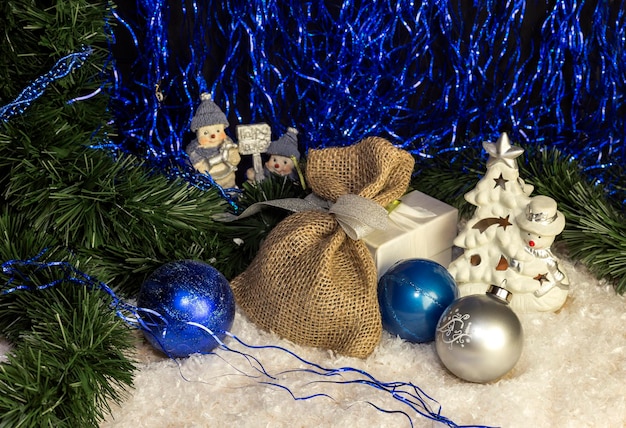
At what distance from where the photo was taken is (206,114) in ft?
4.42

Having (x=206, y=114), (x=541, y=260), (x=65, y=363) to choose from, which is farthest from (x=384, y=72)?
(x=65, y=363)

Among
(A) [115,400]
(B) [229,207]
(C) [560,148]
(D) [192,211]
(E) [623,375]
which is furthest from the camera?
(C) [560,148]

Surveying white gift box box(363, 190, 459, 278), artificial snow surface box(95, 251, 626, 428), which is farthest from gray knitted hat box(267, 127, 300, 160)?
artificial snow surface box(95, 251, 626, 428)

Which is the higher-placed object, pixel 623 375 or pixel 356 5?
pixel 356 5

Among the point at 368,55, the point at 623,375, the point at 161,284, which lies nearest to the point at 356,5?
the point at 368,55

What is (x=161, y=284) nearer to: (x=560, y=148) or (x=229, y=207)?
(x=229, y=207)

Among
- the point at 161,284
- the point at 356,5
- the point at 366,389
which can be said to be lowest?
the point at 366,389

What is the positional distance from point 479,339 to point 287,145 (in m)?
0.54

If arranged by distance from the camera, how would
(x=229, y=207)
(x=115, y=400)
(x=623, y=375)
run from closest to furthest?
1. (x=115, y=400)
2. (x=623, y=375)
3. (x=229, y=207)

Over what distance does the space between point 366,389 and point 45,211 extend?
0.49 meters

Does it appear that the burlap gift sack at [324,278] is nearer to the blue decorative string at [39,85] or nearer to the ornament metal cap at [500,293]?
the ornament metal cap at [500,293]

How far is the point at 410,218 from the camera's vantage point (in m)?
1.24

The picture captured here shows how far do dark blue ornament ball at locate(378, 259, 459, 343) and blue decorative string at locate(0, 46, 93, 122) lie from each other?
0.52 metres

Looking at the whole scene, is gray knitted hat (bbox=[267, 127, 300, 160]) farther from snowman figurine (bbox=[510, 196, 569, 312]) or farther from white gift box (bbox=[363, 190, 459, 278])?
snowman figurine (bbox=[510, 196, 569, 312])
